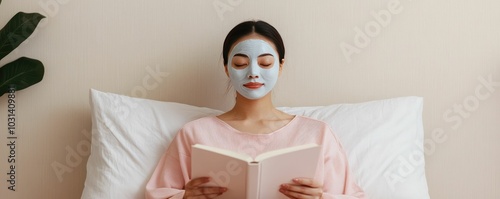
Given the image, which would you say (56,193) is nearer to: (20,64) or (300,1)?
(20,64)

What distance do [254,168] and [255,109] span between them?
43 cm

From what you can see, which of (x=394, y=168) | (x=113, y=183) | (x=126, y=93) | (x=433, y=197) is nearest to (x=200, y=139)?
(x=113, y=183)

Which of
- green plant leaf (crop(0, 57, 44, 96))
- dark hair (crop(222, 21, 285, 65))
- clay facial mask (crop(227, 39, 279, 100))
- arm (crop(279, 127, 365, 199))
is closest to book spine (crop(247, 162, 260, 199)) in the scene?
arm (crop(279, 127, 365, 199))

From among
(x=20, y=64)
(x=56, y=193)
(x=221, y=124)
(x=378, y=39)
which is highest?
(x=378, y=39)

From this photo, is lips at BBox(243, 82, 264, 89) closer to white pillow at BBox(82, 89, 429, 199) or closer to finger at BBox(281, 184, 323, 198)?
white pillow at BBox(82, 89, 429, 199)

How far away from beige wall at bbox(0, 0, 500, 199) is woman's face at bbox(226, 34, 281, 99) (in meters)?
0.33

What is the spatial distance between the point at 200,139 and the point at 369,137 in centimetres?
55

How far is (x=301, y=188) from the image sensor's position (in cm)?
158

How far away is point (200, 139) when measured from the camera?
184 cm

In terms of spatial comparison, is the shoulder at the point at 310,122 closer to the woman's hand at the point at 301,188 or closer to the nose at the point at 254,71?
the nose at the point at 254,71

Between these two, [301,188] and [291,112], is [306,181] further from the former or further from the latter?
[291,112]

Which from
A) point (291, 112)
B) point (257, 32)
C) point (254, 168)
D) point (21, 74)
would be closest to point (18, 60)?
point (21, 74)

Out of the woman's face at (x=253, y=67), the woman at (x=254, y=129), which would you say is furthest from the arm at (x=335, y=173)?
the woman's face at (x=253, y=67)

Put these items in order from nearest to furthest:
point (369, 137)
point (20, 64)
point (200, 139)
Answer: point (200, 139) < point (369, 137) < point (20, 64)
